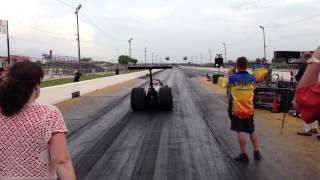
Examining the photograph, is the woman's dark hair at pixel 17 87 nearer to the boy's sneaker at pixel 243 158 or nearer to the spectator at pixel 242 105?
the spectator at pixel 242 105

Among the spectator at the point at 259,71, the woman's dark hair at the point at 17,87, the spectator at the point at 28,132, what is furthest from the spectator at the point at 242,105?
the spectator at the point at 259,71

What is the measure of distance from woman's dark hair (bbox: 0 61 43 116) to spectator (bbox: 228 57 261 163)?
20.0ft

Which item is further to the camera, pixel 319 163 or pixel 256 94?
pixel 256 94

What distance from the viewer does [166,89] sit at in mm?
17953

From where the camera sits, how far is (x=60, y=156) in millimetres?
3277

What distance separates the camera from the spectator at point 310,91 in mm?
3111

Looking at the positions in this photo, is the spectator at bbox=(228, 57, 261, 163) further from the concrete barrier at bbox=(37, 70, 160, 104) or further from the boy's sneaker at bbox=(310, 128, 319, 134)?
the concrete barrier at bbox=(37, 70, 160, 104)

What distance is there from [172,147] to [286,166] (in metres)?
2.76

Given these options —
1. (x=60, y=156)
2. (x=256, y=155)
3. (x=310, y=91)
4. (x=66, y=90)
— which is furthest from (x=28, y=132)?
(x=66, y=90)

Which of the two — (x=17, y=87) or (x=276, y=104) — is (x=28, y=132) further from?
(x=276, y=104)

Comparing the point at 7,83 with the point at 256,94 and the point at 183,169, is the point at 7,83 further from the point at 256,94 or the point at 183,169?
the point at 256,94

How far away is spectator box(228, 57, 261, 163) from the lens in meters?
9.00

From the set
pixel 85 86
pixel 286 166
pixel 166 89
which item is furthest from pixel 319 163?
pixel 85 86

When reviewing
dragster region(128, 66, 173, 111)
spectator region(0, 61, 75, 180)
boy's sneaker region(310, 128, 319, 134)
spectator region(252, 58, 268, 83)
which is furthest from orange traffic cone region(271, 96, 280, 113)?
spectator region(0, 61, 75, 180)
